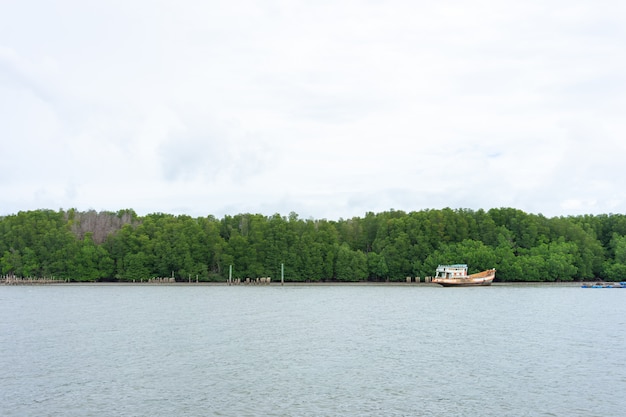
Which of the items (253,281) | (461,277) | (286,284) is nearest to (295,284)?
(286,284)

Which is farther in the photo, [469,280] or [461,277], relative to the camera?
[461,277]

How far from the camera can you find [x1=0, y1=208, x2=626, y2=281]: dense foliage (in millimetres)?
166250

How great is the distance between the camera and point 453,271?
155 metres

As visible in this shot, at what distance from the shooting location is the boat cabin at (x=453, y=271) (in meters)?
155

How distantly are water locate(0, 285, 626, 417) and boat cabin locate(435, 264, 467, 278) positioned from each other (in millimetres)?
87415

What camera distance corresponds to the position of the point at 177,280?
178 m

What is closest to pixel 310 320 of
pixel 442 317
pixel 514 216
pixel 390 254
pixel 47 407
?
pixel 442 317

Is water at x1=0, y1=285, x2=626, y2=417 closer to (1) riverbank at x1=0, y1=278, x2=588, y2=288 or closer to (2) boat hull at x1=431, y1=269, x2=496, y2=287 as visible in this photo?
(2) boat hull at x1=431, y1=269, x2=496, y2=287

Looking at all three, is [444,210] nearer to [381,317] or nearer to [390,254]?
[390,254]

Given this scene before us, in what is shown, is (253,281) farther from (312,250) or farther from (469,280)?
(469,280)

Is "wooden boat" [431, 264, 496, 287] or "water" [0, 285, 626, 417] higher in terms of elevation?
"wooden boat" [431, 264, 496, 287]

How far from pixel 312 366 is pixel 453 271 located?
124061 millimetres

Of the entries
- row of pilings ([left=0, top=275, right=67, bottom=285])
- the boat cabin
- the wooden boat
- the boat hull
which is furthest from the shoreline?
the boat hull

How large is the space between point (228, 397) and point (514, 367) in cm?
1985
